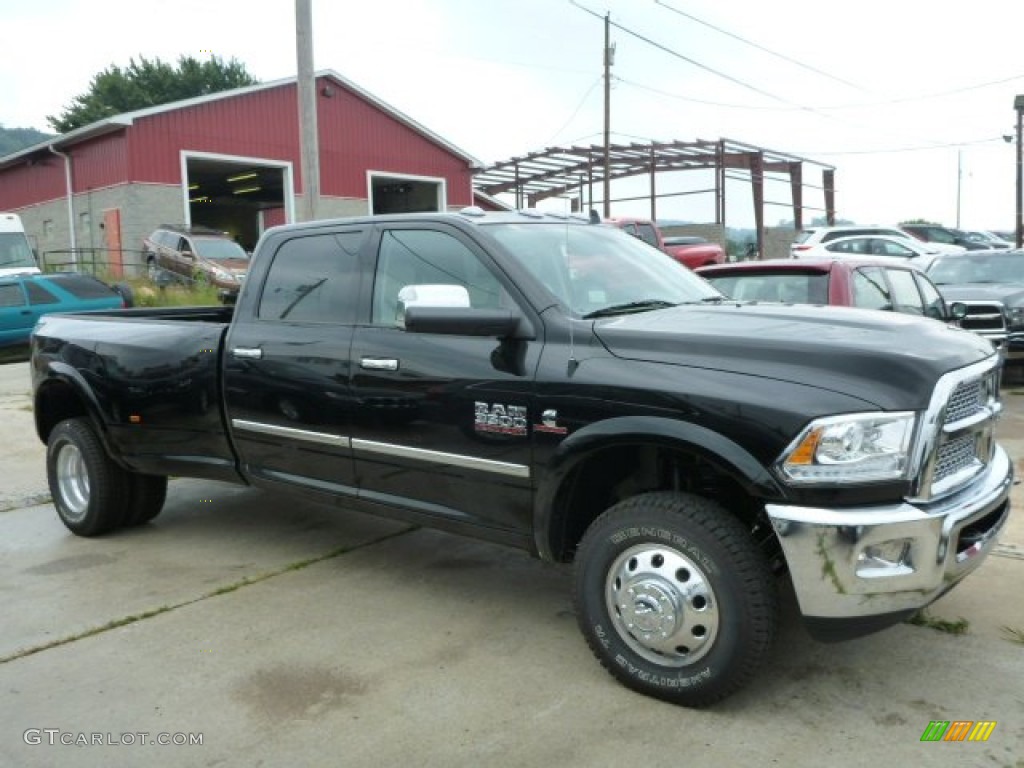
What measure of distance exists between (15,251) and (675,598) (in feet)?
65.5

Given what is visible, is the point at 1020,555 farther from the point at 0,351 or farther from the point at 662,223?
the point at 662,223

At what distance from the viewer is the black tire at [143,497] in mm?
5363

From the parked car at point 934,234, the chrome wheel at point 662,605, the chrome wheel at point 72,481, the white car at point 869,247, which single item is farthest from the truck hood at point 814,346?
the parked car at point 934,234

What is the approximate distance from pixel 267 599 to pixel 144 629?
565 millimetres

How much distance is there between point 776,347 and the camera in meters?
2.99

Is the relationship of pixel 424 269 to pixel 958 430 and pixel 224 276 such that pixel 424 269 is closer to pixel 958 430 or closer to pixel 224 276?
pixel 958 430

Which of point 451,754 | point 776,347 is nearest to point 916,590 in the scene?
point 776,347

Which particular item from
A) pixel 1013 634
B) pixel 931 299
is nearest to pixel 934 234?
pixel 931 299

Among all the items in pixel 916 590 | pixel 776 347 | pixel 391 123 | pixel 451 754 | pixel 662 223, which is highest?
pixel 391 123

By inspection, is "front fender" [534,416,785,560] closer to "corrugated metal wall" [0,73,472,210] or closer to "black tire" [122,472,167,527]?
"black tire" [122,472,167,527]

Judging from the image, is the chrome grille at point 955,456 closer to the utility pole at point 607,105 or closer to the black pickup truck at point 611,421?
the black pickup truck at point 611,421

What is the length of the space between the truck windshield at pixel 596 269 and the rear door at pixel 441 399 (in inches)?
7.8

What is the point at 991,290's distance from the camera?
10703mm

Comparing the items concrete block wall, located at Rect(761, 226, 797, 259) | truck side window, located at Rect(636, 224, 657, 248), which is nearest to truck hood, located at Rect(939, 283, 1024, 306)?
truck side window, located at Rect(636, 224, 657, 248)
